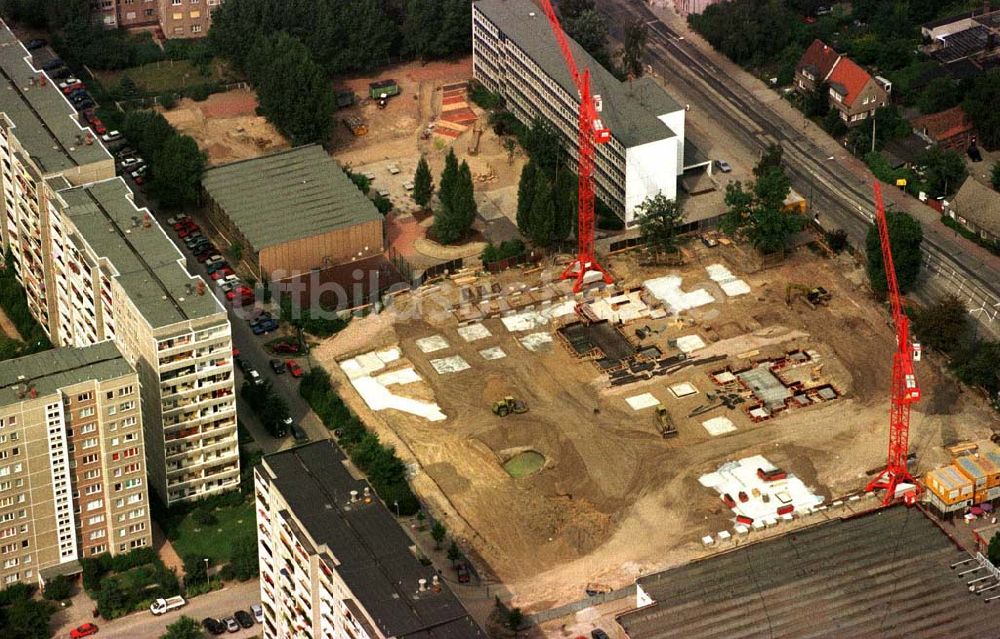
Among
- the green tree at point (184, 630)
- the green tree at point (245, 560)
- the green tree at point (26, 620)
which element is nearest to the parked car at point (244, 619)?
the green tree at point (184, 630)

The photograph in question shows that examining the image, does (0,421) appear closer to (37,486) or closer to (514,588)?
(37,486)

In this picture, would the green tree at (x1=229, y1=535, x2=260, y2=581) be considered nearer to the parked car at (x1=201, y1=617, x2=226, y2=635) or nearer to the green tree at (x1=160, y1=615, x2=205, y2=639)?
the parked car at (x1=201, y1=617, x2=226, y2=635)

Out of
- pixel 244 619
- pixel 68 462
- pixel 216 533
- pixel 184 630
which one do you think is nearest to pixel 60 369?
pixel 68 462

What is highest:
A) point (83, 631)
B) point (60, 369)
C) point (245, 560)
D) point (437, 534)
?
point (60, 369)

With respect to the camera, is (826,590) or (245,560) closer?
(826,590)

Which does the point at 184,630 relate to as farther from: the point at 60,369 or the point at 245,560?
the point at 60,369

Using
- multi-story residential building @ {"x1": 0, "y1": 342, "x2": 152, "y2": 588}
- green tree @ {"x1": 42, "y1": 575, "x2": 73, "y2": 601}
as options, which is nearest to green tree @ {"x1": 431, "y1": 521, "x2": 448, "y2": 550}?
multi-story residential building @ {"x1": 0, "y1": 342, "x2": 152, "y2": 588}

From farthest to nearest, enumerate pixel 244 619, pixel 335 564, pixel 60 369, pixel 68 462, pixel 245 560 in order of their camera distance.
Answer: pixel 245 560, pixel 244 619, pixel 60 369, pixel 68 462, pixel 335 564
